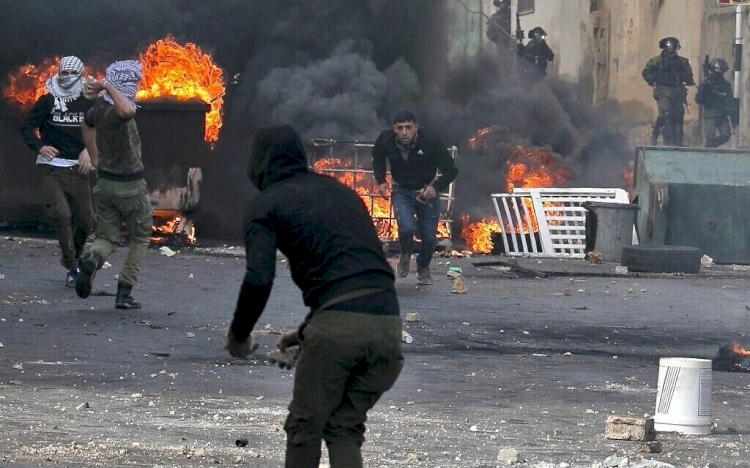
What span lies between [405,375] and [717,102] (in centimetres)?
1998

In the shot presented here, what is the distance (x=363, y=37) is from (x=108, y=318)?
52.4 ft

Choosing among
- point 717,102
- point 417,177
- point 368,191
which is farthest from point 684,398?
point 717,102

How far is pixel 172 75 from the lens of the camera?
21125mm

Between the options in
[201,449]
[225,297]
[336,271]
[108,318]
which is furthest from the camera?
[225,297]

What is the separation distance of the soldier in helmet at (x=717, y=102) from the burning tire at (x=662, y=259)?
11304mm

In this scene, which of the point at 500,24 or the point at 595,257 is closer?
the point at 595,257

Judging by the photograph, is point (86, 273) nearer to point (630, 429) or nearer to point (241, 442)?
point (241, 442)

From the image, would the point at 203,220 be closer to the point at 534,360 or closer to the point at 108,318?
the point at 108,318

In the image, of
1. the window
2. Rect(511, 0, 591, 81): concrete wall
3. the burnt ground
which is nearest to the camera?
the burnt ground

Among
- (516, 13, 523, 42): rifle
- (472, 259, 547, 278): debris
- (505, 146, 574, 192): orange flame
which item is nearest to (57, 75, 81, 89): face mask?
(472, 259, 547, 278): debris

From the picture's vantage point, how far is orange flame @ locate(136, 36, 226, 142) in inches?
807

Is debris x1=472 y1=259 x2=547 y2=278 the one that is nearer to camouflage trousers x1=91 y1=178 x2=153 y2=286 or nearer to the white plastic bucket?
camouflage trousers x1=91 y1=178 x2=153 y2=286

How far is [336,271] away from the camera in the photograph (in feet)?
14.4

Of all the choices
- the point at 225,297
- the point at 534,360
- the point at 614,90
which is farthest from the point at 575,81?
the point at 534,360
